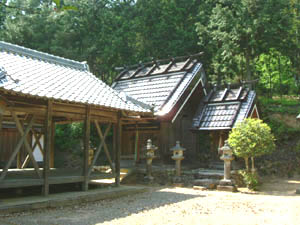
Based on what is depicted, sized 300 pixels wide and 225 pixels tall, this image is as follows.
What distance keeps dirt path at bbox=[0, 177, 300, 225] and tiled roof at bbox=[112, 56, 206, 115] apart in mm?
6016

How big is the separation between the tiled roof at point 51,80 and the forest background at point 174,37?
1415 cm

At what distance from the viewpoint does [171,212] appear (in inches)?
311

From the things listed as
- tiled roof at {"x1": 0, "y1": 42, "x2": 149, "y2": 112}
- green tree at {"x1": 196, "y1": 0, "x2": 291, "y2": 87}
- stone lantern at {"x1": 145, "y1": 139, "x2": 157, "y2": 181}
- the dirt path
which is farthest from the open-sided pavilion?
green tree at {"x1": 196, "y1": 0, "x2": 291, "y2": 87}

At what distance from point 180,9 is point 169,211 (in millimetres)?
22448

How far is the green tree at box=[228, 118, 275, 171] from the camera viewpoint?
1237 centimetres

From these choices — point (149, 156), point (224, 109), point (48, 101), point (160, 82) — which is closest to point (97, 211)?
point (48, 101)

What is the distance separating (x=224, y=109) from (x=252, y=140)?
12.7ft

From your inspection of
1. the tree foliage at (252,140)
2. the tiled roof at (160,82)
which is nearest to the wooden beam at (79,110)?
the tiled roof at (160,82)

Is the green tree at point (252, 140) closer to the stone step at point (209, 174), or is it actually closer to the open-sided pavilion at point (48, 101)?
the stone step at point (209, 174)

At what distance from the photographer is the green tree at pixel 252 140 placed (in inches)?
487

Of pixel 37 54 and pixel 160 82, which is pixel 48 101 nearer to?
pixel 37 54

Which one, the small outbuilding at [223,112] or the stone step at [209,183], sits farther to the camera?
the small outbuilding at [223,112]

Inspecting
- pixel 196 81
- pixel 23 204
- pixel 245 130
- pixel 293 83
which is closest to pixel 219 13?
pixel 196 81

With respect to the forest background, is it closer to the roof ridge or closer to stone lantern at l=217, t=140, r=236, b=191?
stone lantern at l=217, t=140, r=236, b=191
